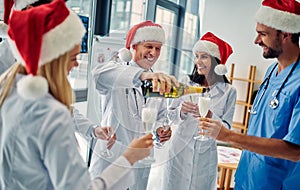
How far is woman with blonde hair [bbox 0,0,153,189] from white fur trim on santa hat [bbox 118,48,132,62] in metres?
0.43

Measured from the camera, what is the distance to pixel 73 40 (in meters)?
0.95

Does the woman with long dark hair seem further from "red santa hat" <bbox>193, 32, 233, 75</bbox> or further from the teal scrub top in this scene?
the teal scrub top

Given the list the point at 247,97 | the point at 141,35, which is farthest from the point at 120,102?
the point at 247,97

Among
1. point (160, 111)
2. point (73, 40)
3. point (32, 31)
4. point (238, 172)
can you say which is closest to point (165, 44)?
point (160, 111)

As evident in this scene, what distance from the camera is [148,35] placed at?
1.45 meters

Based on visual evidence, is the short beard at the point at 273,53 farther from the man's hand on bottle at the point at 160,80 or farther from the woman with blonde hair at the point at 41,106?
the woman with blonde hair at the point at 41,106

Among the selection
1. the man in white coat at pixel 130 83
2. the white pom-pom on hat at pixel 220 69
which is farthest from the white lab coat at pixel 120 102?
the white pom-pom on hat at pixel 220 69

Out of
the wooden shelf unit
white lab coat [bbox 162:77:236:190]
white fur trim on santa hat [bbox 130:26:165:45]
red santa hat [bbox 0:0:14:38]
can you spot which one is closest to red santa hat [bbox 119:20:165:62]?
white fur trim on santa hat [bbox 130:26:165:45]

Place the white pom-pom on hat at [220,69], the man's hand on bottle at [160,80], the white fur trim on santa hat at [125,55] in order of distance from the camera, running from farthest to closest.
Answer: the white pom-pom on hat at [220,69] → the white fur trim on santa hat at [125,55] → the man's hand on bottle at [160,80]

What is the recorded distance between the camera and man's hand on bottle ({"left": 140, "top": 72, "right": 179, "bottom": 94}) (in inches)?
50.4

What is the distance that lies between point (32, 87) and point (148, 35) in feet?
2.30

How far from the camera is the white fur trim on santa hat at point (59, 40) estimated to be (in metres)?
0.90

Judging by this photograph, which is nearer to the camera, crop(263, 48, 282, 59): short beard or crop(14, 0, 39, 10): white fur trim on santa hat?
crop(14, 0, 39, 10): white fur trim on santa hat

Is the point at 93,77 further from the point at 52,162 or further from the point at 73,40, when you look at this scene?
the point at 52,162
